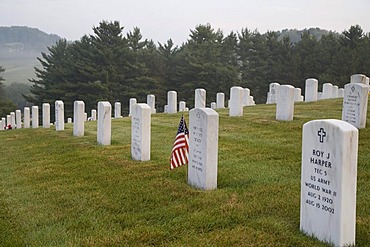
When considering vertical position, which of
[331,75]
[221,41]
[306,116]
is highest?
[221,41]

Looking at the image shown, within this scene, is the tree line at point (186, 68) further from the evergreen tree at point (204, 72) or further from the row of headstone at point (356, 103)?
the row of headstone at point (356, 103)

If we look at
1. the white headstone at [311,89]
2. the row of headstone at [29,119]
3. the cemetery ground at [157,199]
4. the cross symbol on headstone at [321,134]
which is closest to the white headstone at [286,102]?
the cemetery ground at [157,199]

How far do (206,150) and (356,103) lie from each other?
568 centimetres

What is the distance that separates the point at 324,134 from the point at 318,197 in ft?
2.22

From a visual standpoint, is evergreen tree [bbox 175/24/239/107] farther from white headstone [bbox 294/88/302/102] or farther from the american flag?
the american flag

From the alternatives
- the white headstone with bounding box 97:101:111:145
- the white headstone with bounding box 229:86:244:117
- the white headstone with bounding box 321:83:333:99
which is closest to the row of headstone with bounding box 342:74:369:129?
the white headstone with bounding box 229:86:244:117

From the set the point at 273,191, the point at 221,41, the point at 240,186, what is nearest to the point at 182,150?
the point at 240,186

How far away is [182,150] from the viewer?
299 inches

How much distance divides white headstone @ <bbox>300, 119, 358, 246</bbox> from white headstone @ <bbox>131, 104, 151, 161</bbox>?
15.4 ft

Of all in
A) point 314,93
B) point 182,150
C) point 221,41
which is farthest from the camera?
point 221,41

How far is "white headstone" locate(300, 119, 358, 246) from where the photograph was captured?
4.27 m

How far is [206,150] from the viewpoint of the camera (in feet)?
21.4

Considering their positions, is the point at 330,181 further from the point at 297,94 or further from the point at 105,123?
the point at 297,94

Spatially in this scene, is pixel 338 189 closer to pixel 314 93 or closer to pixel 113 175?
pixel 113 175
